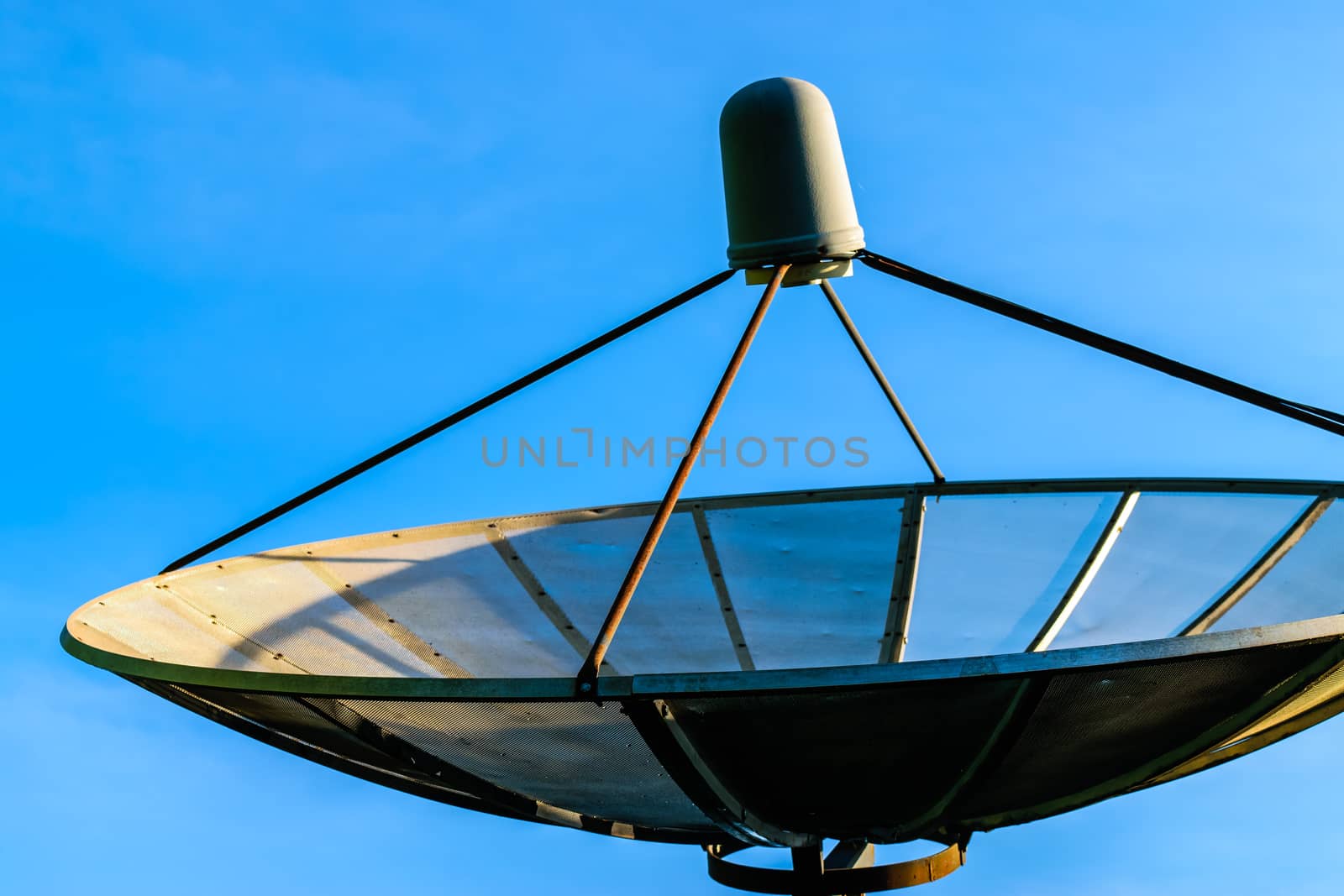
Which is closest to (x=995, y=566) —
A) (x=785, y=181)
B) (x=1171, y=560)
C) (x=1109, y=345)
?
(x=1171, y=560)

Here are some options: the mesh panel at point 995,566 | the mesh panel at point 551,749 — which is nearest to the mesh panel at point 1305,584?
the mesh panel at point 995,566

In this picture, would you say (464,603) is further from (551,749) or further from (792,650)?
(551,749)

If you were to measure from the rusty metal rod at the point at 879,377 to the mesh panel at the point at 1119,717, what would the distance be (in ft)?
7.95

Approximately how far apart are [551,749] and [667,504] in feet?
3.02

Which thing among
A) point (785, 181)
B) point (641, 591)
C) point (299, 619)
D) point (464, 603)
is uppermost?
point (785, 181)

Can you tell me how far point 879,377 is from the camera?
26.7 ft

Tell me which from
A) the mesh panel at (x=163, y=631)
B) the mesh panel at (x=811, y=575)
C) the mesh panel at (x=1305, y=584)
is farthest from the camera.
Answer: the mesh panel at (x=811, y=575)

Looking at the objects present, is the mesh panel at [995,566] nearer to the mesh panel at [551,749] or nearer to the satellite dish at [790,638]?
the satellite dish at [790,638]

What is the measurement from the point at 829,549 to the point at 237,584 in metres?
3.27

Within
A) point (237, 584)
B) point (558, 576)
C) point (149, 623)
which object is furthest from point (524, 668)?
point (149, 623)

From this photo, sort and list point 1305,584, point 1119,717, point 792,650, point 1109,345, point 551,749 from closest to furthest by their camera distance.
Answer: point 1119,717, point 551,749, point 1109,345, point 1305,584, point 792,650

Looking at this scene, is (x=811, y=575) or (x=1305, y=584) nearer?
(x=1305, y=584)

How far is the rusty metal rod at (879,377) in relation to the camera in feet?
25.3

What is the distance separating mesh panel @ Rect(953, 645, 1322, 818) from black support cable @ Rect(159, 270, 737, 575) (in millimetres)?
2589
